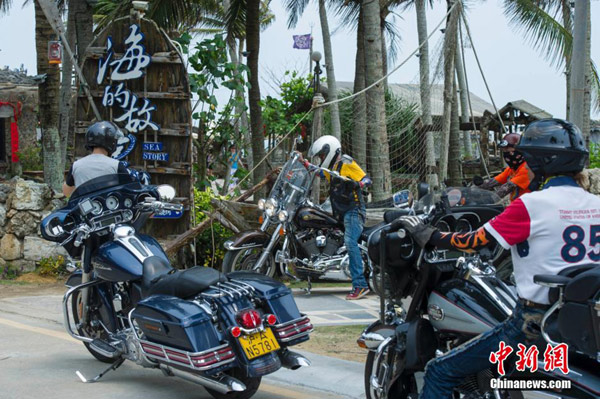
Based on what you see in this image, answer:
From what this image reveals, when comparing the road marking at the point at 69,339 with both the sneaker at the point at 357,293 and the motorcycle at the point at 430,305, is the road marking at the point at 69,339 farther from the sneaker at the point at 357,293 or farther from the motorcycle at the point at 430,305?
the sneaker at the point at 357,293

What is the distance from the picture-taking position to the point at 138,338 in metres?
5.54

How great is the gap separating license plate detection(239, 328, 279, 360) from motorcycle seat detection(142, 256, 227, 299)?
49 centimetres

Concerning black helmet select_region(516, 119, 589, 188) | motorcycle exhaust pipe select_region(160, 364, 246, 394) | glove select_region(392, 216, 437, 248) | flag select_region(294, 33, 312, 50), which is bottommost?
motorcycle exhaust pipe select_region(160, 364, 246, 394)

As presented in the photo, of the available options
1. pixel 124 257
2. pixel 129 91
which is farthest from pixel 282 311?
pixel 129 91

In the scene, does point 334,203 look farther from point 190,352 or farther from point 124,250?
point 190,352

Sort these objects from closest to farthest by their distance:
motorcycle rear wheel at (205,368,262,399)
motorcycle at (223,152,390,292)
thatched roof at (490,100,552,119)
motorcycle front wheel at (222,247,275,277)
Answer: motorcycle rear wheel at (205,368,262,399) < motorcycle at (223,152,390,292) < motorcycle front wheel at (222,247,275,277) < thatched roof at (490,100,552,119)

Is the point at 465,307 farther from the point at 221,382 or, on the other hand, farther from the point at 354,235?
the point at 354,235

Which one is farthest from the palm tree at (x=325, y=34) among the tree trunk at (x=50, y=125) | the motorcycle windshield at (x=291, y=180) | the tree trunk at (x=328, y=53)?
the motorcycle windshield at (x=291, y=180)

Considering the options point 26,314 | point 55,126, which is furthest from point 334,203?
point 55,126

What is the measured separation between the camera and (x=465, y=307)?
14.0 feet

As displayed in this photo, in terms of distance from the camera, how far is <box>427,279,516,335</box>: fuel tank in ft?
13.8

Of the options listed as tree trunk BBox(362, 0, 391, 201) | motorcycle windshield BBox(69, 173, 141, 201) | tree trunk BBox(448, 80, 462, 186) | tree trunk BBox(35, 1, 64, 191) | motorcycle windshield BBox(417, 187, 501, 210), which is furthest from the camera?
tree trunk BBox(448, 80, 462, 186)

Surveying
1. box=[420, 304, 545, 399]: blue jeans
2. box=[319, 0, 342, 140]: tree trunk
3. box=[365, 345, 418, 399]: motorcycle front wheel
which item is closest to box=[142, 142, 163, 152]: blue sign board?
box=[365, 345, 418, 399]: motorcycle front wheel

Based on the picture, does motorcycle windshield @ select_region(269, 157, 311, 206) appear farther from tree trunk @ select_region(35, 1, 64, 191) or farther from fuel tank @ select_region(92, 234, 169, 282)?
tree trunk @ select_region(35, 1, 64, 191)
